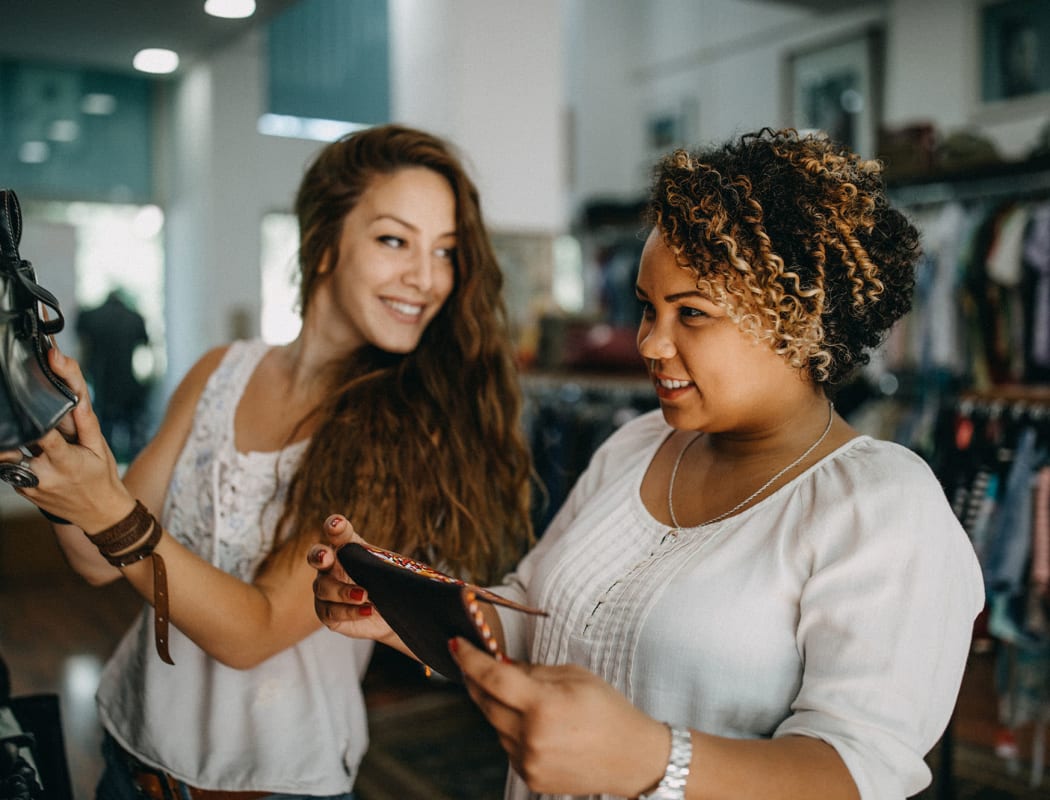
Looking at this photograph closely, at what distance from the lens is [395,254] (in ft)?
5.31

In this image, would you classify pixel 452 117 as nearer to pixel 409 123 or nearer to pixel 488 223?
pixel 409 123

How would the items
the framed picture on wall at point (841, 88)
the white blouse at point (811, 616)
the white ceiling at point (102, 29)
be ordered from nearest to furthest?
the white blouse at point (811, 616)
the white ceiling at point (102, 29)
the framed picture on wall at point (841, 88)

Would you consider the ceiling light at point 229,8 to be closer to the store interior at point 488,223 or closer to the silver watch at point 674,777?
the store interior at point 488,223

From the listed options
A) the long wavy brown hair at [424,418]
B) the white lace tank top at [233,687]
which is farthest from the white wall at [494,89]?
the white lace tank top at [233,687]

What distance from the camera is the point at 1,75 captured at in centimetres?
319

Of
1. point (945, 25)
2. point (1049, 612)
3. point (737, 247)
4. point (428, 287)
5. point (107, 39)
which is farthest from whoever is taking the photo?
point (945, 25)

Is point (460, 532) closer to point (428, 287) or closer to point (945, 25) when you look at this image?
point (428, 287)

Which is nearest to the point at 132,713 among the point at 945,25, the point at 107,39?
the point at 107,39

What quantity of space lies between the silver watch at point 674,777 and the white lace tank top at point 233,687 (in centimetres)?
80

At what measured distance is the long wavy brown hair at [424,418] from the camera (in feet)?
4.79

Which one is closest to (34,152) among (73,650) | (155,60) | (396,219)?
(155,60)

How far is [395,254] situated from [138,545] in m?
0.67

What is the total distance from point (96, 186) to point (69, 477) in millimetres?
5532

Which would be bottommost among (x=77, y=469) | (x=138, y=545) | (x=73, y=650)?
(x=73, y=650)
